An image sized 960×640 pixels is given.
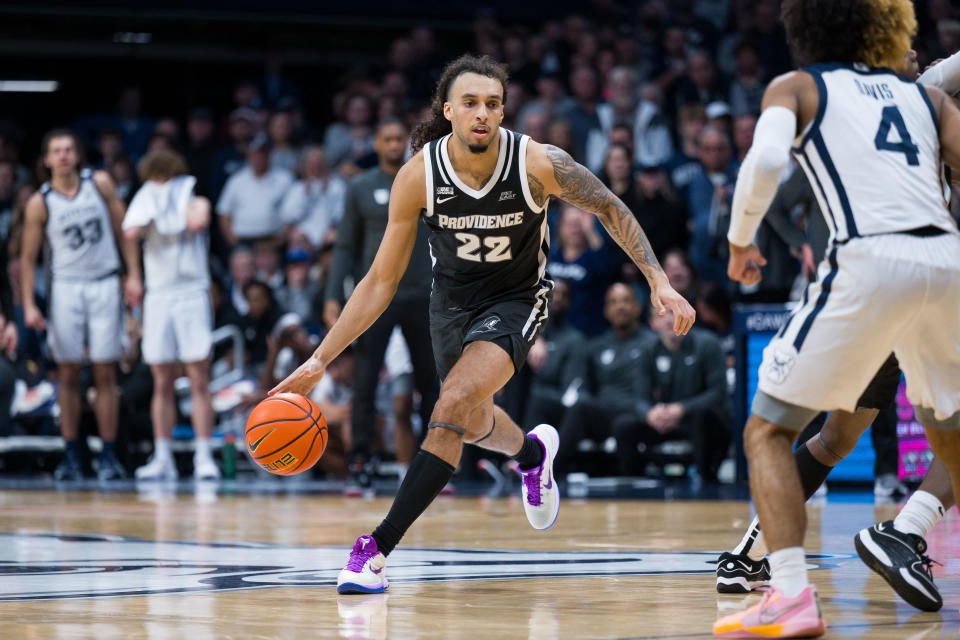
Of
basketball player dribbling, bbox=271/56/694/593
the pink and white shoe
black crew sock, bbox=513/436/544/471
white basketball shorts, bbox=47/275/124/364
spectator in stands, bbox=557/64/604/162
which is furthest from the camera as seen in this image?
spectator in stands, bbox=557/64/604/162

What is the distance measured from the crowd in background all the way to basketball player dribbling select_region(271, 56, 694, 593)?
13.5ft

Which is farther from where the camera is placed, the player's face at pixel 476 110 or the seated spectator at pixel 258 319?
the seated spectator at pixel 258 319

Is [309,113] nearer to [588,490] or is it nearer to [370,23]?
[370,23]

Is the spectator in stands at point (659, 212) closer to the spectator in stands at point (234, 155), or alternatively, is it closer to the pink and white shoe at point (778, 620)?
the spectator in stands at point (234, 155)

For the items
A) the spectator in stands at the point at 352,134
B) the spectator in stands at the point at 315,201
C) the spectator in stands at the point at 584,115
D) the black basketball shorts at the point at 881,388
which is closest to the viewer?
the black basketball shorts at the point at 881,388

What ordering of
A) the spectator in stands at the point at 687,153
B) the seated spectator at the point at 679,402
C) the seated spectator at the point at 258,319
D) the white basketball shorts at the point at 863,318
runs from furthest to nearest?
the seated spectator at the point at 258,319
the spectator in stands at the point at 687,153
the seated spectator at the point at 679,402
the white basketball shorts at the point at 863,318

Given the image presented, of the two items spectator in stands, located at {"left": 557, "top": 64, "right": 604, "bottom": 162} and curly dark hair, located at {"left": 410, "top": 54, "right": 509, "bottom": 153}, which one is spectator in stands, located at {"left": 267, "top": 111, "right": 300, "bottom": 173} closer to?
spectator in stands, located at {"left": 557, "top": 64, "right": 604, "bottom": 162}

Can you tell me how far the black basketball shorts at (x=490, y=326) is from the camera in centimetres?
539

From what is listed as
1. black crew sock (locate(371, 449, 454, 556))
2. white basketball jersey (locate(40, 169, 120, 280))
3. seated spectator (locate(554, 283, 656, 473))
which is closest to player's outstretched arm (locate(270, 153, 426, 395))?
black crew sock (locate(371, 449, 454, 556))

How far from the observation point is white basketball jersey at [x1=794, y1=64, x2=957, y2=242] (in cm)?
385

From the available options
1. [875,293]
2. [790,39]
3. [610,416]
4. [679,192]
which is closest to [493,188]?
[790,39]

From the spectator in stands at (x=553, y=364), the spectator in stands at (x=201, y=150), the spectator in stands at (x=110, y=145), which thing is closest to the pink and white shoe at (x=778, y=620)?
the spectator in stands at (x=553, y=364)

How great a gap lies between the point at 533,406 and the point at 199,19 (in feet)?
32.0

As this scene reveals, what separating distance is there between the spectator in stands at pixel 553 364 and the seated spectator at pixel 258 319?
2.86m
